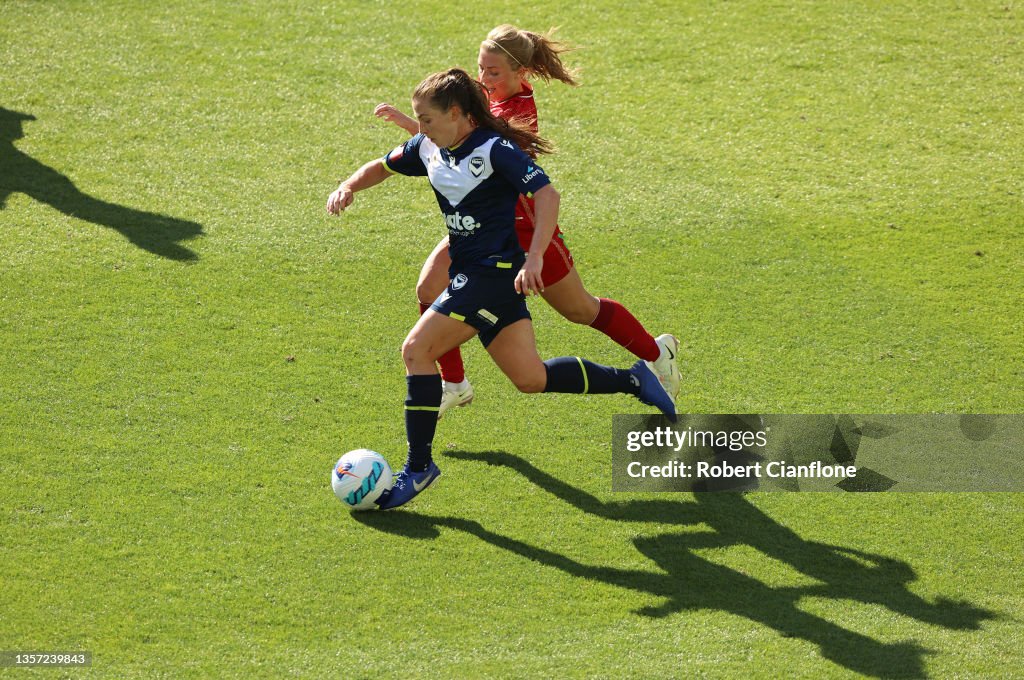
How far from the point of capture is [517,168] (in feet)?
17.0

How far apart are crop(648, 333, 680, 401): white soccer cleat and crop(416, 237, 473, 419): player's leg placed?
1.03m

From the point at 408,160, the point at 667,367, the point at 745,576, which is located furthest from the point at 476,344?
the point at 745,576

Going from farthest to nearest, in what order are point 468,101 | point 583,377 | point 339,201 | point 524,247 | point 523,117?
point 523,117 → point 524,247 → point 583,377 → point 339,201 → point 468,101

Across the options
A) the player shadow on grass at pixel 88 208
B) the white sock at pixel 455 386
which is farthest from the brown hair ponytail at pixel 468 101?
the player shadow on grass at pixel 88 208

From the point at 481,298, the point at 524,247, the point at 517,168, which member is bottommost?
the point at 481,298

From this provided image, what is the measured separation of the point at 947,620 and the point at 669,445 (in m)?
1.79

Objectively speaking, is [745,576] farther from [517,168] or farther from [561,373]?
[517,168]

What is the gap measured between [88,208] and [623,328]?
4.31m

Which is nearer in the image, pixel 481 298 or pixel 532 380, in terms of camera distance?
pixel 481 298

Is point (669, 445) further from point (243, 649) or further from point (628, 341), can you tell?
point (243, 649)

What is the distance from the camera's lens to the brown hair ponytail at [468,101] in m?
5.15

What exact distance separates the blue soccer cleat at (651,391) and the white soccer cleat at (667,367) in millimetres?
116

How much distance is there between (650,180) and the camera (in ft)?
29.6

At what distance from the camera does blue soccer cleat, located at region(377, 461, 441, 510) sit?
213 inches
